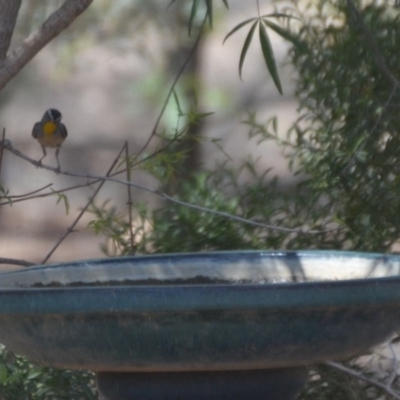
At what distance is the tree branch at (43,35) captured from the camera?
184 centimetres

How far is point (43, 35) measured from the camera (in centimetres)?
188

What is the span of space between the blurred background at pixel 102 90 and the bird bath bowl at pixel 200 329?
8.93ft

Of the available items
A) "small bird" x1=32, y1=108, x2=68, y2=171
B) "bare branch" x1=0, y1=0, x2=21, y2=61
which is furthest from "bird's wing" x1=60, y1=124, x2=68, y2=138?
"bare branch" x1=0, y1=0, x2=21, y2=61

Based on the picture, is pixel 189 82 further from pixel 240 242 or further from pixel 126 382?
pixel 126 382

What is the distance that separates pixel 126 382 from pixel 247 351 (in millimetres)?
256

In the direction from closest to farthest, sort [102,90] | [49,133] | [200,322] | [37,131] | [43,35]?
1. [200,322]
2. [43,35]
3. [37,131]
4. [49,133]
5. [102,90]

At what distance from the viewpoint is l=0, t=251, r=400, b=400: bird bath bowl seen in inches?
44.4

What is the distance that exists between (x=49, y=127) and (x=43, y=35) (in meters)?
1.36

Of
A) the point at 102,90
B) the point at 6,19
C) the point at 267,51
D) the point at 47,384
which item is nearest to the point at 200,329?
the point at 267,51

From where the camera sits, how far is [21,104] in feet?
15.1

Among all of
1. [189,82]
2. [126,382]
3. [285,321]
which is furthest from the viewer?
[189,82]

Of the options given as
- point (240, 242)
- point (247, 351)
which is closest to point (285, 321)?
point (247, 351)

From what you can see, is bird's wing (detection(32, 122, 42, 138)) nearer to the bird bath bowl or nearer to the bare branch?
the bare branch

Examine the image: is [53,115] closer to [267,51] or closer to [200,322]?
[267,51]
